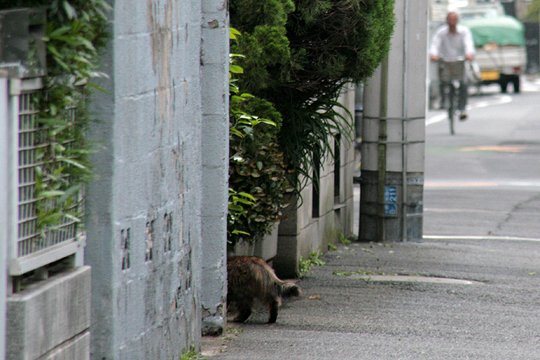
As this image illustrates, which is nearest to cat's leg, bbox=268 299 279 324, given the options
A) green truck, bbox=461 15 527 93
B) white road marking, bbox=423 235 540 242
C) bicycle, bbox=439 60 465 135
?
white road marking, bbox=423 235 540 242

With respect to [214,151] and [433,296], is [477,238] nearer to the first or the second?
[433,296]

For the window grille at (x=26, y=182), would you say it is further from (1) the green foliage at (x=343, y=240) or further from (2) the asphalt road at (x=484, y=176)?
(2) the asphalt road at (x=484, y=176)

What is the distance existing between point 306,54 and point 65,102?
4750mm

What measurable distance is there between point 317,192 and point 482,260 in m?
1.59

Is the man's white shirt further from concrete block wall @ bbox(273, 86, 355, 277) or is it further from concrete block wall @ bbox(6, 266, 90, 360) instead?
concrete block wall @ bbox(6, 266, 90, 360)

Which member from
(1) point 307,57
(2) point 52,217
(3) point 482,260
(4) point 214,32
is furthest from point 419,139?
(2) point 52,217

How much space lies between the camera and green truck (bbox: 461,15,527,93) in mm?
47219

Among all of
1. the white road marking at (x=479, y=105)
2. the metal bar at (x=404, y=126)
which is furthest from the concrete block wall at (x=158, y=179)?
the white road marking at (x=479, y=105)

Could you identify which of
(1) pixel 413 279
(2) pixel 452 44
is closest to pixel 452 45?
(2) pixel 452 44

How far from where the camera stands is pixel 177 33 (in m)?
7.20

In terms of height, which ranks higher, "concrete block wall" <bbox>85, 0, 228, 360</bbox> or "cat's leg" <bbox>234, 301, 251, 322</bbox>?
"concrete block wall" <bbox>85, 0, 228, 360</bbox>

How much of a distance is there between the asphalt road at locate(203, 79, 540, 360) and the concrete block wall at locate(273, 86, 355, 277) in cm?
20

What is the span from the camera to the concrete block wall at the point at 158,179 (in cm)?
609

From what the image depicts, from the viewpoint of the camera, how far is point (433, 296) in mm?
10555
